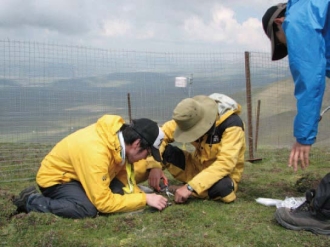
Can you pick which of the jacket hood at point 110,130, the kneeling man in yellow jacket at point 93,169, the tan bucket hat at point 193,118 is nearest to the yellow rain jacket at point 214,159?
the tan bucket hat at point 193,118

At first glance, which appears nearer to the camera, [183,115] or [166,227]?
[166,227]

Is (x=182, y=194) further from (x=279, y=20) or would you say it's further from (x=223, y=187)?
(x=279, y=20)

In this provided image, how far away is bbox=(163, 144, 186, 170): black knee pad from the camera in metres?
4.20

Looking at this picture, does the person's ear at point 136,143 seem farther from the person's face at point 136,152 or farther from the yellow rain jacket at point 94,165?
the yellow rain jacket at point 94,165

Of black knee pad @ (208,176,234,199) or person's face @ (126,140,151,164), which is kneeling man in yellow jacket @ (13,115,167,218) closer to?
person's face @ (126,140,151,164)

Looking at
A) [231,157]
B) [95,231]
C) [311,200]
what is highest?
[231,157]

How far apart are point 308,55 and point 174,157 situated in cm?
199

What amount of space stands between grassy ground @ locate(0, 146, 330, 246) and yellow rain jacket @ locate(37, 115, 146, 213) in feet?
0.47

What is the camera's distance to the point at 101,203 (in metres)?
3.21

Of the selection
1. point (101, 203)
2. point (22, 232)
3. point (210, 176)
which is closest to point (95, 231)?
point (101, 203)

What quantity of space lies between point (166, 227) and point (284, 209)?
3.08 ft

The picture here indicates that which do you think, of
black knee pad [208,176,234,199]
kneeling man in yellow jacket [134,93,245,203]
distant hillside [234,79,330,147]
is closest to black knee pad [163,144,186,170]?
kneeling man in yellow jacket [134,93,245,203]

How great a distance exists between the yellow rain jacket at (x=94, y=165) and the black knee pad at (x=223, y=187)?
71 centimetres

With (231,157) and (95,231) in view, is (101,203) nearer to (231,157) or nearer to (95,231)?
(95,231)
